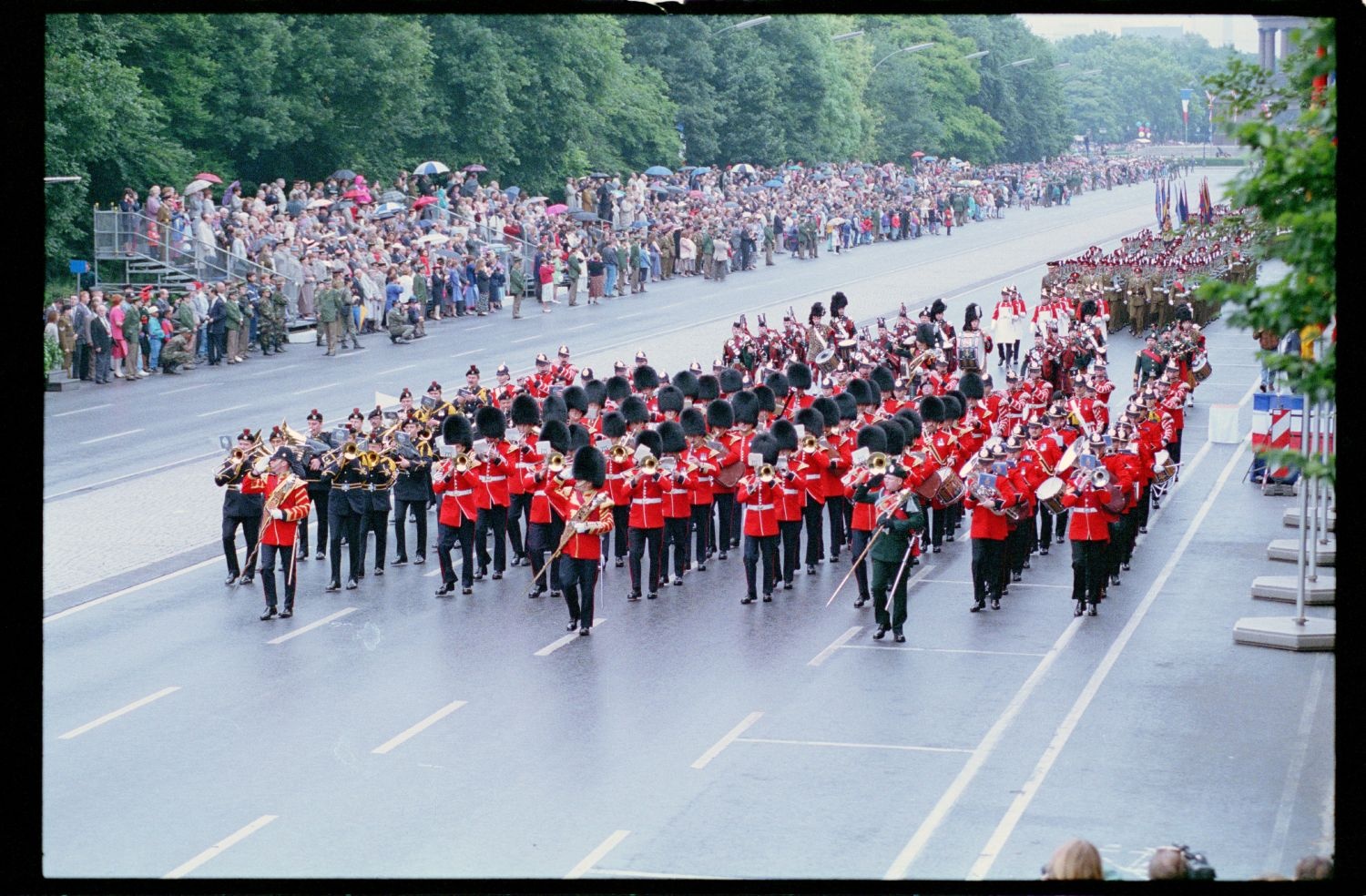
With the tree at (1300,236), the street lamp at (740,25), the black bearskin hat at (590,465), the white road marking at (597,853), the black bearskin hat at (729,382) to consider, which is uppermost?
the street lamp at (740,25)

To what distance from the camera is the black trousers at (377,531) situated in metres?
21.6

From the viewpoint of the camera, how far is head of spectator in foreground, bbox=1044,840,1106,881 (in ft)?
27.8

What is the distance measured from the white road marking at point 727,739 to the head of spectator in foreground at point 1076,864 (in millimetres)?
6622

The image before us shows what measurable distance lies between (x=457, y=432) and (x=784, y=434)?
3291 millimetres

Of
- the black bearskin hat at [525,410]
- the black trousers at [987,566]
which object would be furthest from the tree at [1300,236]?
the black bearskin hat at [525,410]

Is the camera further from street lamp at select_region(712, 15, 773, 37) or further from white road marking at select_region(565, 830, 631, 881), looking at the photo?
street lamp at select_region(712, 15, 773, 37)

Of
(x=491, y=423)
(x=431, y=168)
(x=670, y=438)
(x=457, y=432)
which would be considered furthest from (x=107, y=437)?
(x=431, y=168)

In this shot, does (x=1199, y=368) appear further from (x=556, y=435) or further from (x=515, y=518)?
(x=515, y=518)

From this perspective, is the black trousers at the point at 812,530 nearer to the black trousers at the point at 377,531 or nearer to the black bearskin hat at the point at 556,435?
the black bearskin hat at the point at 556,435

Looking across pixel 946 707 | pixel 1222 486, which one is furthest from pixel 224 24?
pixel 946 707

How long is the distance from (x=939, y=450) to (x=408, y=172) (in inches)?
987

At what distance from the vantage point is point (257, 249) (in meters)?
37.4

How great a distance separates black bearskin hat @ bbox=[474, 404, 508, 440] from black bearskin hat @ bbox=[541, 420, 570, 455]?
76 centimetres

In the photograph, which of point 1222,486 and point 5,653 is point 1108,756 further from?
point 1222,486
